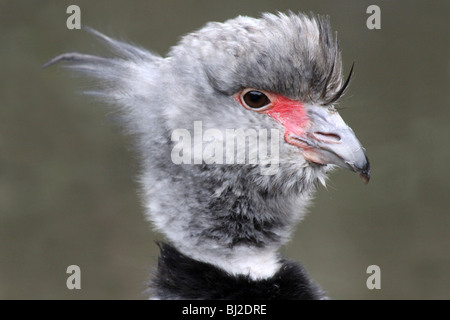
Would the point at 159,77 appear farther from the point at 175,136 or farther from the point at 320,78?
the point at 320,78

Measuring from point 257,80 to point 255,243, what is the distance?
41 cm

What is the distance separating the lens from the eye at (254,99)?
1562mm

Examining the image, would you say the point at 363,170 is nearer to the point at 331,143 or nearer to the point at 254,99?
the point at 331,143

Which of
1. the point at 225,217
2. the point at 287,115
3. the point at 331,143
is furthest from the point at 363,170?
the point at 225,217

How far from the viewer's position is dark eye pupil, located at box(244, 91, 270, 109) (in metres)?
1.56

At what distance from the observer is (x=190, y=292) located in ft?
5.00

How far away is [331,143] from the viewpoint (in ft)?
5.02

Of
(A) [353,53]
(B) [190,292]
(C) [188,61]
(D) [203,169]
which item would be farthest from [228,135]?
(A) [353,53]

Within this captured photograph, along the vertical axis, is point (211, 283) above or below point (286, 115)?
below

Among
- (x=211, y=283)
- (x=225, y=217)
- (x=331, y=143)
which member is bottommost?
(x=211, y=283)

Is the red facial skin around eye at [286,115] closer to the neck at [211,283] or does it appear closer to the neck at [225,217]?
the neck at [225,217]

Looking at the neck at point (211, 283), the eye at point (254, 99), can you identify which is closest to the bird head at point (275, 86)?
the eye at point (254, 99)

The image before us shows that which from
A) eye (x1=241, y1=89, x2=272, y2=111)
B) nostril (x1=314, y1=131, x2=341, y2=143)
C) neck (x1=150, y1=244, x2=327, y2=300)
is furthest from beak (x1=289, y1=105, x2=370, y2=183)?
neck (x1=150, y1=244, x2=327, y2=300)

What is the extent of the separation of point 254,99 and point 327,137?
0.66 feet
